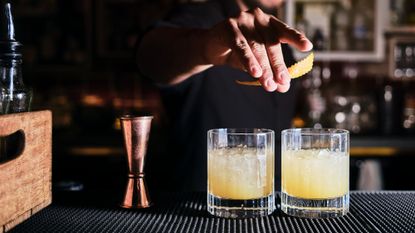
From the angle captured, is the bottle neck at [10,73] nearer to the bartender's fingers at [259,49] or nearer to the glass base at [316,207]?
the bartender's fingers at [259,49]

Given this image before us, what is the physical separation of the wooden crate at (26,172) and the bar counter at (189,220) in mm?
22

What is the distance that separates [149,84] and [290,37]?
2.70 meters

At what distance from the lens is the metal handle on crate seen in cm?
99

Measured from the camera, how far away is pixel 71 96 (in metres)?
4.09

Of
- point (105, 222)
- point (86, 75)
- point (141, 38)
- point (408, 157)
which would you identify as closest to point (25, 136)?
point (105, 222)

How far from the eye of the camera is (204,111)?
6.53 ft

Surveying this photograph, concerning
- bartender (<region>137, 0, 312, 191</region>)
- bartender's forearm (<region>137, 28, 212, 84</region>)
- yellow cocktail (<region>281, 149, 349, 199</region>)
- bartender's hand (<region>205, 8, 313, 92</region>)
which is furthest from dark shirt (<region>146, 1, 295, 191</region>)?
yellow cocktail (<region>281, 149, 349, 199</region>)

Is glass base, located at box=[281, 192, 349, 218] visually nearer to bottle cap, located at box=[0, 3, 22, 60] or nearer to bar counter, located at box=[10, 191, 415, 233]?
bar counter, located at box=[10, 191, 415, 233]

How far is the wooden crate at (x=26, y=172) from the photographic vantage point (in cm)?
94

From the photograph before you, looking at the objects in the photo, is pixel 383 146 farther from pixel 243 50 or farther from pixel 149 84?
pixel 243 50

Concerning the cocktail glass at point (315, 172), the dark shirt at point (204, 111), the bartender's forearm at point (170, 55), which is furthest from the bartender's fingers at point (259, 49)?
the dark shirt at point (204, 111)

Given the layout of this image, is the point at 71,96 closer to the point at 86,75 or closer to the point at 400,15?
the point at 86,75

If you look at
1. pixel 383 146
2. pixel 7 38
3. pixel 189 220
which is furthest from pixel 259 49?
pixel 383 146

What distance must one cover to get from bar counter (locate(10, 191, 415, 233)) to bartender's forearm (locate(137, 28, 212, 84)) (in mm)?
463
